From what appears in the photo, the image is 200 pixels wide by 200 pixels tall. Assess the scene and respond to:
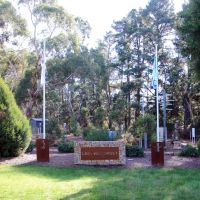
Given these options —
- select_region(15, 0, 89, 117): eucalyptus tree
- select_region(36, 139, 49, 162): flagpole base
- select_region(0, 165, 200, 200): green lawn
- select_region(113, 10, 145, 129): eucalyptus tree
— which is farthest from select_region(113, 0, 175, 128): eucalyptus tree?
select_region(0, 165, 200, 200): green lawn

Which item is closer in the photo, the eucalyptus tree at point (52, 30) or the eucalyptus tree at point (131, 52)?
the eucalyptus tree at point (52, 30)

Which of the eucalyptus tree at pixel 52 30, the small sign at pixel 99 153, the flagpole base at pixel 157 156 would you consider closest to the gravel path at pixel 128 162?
the flagpole base at pixel 157 156

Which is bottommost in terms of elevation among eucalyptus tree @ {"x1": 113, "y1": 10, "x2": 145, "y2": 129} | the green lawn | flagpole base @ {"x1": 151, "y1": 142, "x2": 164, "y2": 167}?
the green lawn

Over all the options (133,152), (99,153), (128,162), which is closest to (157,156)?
(128,162)

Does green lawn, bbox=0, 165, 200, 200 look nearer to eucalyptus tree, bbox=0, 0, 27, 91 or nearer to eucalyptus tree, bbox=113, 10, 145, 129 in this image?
eucalyptus tree, bbox=0, 0, 27, 91

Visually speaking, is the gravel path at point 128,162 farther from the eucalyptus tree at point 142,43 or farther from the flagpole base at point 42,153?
the eucalyptus tree at point 142,43

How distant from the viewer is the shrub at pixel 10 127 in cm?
1465

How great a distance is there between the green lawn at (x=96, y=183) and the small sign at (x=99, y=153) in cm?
90

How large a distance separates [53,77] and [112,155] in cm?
1781

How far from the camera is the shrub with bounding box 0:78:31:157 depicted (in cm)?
1465

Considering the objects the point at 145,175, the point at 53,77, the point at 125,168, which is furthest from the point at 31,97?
the point at 145,175

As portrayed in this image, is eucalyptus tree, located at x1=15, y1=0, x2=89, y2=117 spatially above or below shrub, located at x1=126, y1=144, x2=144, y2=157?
above

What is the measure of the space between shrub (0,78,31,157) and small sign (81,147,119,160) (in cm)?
264

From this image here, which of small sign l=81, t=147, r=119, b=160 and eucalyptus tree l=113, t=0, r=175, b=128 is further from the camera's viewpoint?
eucalyptus tree l=113, t=0, r=175, b=128
